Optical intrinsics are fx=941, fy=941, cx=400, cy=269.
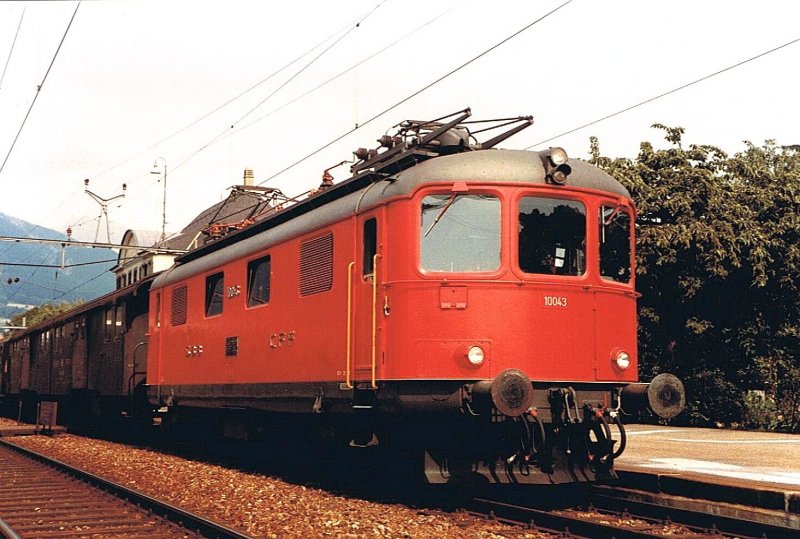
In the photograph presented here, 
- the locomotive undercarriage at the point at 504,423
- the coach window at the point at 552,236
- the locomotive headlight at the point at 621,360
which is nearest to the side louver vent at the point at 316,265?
the locomotive undercarriage at the point at 504,423

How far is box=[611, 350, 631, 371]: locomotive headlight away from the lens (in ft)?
32.2

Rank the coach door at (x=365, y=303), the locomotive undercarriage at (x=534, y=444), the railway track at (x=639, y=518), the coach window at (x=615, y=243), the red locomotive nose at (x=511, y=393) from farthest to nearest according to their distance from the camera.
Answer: the coach window at (x=615, y=243) → the coach door at (x=365, y=303) → the locomotive undercarriage at (x=534, y=444) → the red locomotive nose at (x=511, y=393) → the railway track at (x=639, y=518)

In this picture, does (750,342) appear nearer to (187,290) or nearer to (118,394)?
(187,290)

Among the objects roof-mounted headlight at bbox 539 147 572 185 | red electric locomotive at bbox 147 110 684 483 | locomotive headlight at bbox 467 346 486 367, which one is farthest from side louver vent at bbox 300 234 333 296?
roof-mounted headlight at bbox 539 147 572 185

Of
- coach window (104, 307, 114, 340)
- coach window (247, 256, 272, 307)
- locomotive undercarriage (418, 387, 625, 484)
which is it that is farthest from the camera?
coach window (104, 307, 114, 340)

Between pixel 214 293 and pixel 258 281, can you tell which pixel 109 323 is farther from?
pixel 258 281

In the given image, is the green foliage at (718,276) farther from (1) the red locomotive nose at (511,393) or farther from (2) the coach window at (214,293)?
(1) the red locomotive nose at (511,393)

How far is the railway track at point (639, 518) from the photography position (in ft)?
26.1

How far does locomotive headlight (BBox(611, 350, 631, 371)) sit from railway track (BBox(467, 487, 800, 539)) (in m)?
1.37

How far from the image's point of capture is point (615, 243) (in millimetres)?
10242

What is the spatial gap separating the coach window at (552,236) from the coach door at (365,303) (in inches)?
59.5

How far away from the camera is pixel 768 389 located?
2192cm

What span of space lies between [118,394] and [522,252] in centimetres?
1350

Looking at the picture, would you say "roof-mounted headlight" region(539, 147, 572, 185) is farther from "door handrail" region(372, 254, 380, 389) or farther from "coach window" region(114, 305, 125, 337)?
"coach window" region(114, 305, 125, 337)
